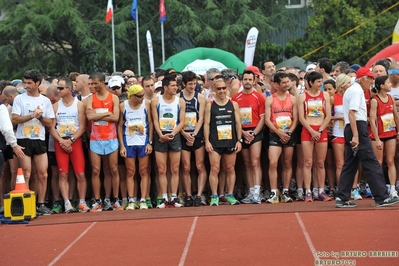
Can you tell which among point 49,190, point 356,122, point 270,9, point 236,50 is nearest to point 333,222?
point 356,122

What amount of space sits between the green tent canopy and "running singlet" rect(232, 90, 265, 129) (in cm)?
1102

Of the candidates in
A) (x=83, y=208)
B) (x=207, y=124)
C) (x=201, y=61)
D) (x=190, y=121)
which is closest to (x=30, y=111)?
(x=83, y=208)

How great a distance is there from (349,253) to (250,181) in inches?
190

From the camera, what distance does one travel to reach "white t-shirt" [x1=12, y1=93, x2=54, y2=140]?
12984 millimetres

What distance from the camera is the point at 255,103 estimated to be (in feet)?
44.6

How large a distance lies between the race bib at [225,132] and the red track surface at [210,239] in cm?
126

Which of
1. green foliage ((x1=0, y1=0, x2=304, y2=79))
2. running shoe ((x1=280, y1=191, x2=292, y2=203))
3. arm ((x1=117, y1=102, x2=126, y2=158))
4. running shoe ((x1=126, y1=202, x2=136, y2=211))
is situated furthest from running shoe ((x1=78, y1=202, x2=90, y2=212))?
green foliage ((x1=0, y1=0, x2=304, y2=79))

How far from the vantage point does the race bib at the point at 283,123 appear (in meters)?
13.4

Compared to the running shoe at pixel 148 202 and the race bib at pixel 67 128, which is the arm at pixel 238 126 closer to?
the running shoe at pixel 148 202

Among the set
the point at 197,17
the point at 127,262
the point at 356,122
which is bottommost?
the point at 127,262

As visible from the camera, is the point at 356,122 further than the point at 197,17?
No

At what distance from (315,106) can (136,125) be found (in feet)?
8.64

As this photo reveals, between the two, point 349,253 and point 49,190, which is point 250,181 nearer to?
point 49,190

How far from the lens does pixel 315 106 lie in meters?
13.3
